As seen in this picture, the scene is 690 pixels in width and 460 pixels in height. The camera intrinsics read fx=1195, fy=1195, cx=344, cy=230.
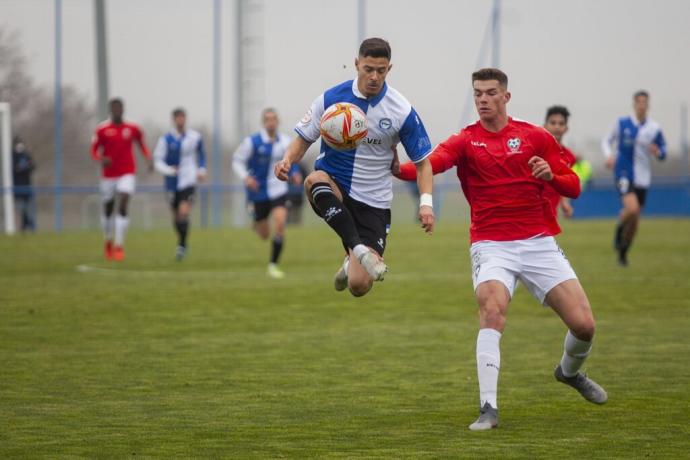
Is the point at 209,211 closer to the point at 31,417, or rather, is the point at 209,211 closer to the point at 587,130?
the point at 587,130

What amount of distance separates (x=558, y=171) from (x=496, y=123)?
525 mm

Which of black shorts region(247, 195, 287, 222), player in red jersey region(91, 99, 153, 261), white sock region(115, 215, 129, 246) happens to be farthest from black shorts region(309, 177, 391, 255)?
player in red jersey region(91, 99, 153, 261)

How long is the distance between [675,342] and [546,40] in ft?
108

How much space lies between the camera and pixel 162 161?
23438 mm

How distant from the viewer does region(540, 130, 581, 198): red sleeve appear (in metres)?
7.91

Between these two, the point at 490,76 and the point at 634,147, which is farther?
the point at 634,147

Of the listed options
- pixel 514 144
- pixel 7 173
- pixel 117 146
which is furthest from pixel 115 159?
pixel 514 144

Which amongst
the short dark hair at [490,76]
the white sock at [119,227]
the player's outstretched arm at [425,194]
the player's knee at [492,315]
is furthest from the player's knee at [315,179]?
the white sock at [119,227]

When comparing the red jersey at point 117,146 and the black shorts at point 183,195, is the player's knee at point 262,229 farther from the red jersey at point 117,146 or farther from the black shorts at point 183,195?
the red jersey at point 117,146

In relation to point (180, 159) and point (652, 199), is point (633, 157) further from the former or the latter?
point (652, 199)

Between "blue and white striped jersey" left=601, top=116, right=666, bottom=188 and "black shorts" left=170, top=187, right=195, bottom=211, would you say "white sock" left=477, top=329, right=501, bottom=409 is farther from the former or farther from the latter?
"black shorts" left=170, top=187, right=195, bottom=211

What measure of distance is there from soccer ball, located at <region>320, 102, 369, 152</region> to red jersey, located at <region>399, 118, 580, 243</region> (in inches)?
41.5

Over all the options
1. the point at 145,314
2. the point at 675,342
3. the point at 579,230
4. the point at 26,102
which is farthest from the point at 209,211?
the point at 675,342

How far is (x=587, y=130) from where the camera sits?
140 ft
